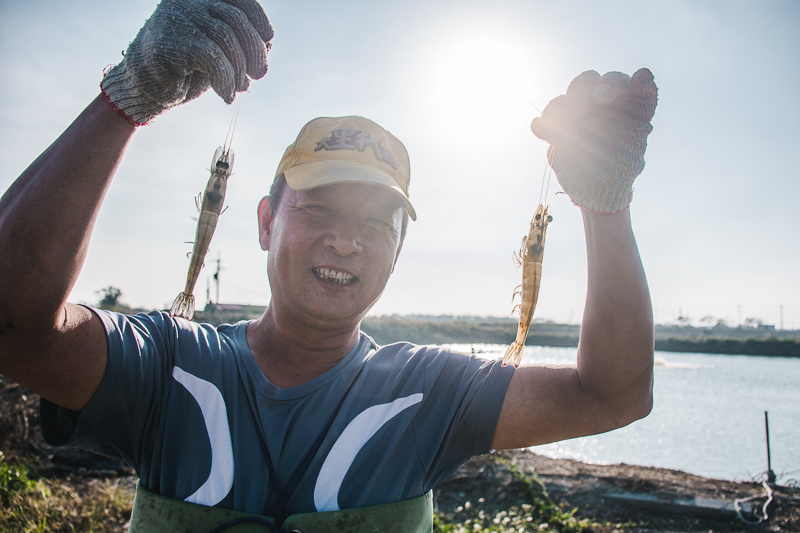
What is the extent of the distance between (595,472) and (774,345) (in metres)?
68.8

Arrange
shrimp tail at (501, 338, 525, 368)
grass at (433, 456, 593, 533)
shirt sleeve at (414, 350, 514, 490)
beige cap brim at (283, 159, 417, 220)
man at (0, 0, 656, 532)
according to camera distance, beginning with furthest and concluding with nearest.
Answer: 1. grass at (433, 456, 593, 533)
2. shrimp tail at (501, 338, 525, 368)
3. beige cap brim at (283, 159, 417, 220)
4. shirt sleeve at (414, 350, 514, 490)
5. man at (0, 0, 656, 532)

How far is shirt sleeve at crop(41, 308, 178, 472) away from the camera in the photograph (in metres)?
1.68

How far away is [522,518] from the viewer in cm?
628

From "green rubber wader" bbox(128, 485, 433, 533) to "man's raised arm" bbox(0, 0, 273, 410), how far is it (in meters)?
0.50

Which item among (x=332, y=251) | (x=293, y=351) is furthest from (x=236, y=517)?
(x=332, y=251)

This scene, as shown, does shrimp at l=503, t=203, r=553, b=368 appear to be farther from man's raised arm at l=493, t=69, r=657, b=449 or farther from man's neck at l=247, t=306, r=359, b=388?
man's neck at l=247, t=306, r=359, b=388

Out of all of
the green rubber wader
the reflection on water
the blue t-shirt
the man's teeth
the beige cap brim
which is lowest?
the reflection on water

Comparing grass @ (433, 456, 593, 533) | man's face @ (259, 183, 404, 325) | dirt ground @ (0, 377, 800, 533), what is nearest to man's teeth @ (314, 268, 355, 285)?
man's face @ (259, 183, 404, 325)

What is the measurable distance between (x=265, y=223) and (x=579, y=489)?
717 centimetres

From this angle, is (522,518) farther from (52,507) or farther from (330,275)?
(330,275)

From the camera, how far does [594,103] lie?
6.30 ft

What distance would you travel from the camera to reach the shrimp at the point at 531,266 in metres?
2.70

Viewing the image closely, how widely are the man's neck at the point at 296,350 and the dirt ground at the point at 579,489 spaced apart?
17.9ft

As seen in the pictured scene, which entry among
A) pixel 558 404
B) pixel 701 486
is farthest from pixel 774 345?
pixel 558 404
